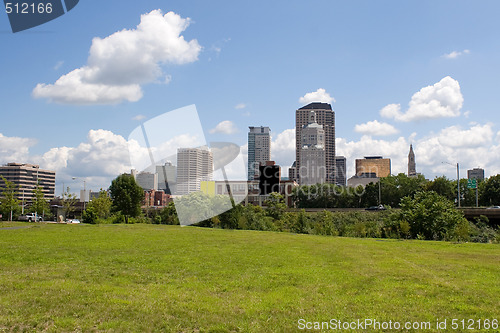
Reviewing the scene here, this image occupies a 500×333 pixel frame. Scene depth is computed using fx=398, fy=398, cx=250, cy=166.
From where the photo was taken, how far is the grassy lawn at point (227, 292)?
7.33 meters

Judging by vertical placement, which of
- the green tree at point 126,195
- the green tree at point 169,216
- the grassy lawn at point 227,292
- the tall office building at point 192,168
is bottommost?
the green tree at point 169,216

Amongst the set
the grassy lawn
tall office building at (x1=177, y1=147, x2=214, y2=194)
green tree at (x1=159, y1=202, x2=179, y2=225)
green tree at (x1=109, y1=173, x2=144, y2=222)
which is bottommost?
green tree at (x1=159, y1=202, x2=179, y2=225)

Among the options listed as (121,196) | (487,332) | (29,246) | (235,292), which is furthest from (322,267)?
(121,196)

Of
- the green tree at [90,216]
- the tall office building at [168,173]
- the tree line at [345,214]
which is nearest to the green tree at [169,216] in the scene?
the tree line at [345,214]

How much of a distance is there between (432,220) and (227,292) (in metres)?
27.8

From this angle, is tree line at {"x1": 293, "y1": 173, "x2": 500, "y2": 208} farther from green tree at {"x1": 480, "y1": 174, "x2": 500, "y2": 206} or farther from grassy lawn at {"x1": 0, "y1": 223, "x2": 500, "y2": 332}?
grassy lawn at {"x1": 0, "y1": 223, "x2": 500, "y2": 332}

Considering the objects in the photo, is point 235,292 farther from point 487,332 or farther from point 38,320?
point 487,332

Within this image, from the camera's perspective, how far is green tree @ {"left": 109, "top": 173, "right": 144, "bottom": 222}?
199ft

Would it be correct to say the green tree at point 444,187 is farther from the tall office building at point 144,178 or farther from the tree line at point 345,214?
the tall office building at point 144,178

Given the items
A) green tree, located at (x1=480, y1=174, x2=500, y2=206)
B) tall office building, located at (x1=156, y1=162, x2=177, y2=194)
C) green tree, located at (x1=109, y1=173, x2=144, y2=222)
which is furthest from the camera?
green tree, located at (x1=480, y1=174, x2=500, y2=206)

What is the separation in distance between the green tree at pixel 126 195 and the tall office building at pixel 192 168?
28.5 feet

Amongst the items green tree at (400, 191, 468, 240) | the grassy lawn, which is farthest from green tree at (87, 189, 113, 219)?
the grassy lawn

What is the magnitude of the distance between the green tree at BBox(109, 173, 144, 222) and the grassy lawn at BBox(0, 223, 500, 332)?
4627 centimetres

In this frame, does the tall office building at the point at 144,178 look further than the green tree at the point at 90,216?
Yes
